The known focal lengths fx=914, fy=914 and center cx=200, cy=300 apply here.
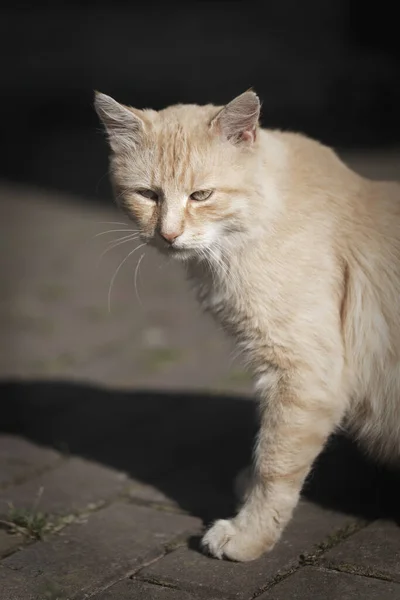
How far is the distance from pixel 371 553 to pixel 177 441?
1214mm

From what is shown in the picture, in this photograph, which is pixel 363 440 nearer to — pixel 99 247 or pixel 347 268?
pixel 347 268

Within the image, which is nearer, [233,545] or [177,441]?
[233,545]

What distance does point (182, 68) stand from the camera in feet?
45.1

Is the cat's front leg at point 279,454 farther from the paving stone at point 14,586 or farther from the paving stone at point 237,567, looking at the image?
the paving stone at point 14,586

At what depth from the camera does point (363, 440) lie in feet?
9.93

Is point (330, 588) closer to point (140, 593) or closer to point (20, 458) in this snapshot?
point (140, 593)

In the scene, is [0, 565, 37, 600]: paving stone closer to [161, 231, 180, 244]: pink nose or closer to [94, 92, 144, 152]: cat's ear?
[161, 231, 180, 244]: pink nose

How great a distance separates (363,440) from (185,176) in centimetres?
105

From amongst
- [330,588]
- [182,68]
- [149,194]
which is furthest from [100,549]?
[182,68]

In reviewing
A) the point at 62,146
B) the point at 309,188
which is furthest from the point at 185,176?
the point at 62,146

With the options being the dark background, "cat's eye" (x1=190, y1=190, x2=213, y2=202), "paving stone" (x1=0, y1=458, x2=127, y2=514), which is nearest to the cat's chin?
"cat's eye" (x1=190, y1=190, x2=213, y2=202)

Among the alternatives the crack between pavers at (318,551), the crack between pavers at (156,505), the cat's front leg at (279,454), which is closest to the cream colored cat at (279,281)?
the cat's front leg at (279,454)

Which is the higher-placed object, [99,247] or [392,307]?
[392,307]

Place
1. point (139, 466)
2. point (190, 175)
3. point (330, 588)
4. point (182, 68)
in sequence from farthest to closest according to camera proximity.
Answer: point (182, 68) < point (139, 466) < point (190, 175) < point (330, 588)
